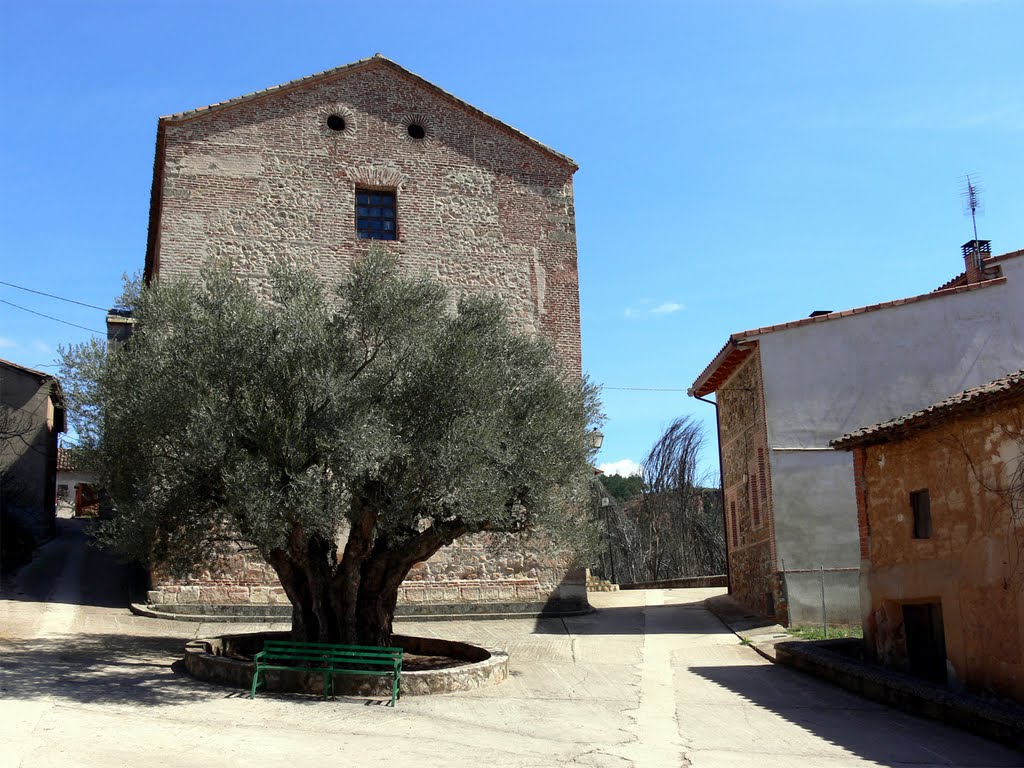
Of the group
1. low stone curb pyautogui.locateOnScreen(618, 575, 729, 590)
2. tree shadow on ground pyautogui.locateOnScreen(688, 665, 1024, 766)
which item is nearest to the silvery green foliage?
tree shadow on ground pyautogui.locateOnScreen(688, 665, 1024, 766)

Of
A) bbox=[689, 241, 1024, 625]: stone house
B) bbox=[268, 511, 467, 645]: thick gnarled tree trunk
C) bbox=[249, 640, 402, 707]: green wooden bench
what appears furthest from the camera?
bbox=[689, 241, 1024, 625]: stone house

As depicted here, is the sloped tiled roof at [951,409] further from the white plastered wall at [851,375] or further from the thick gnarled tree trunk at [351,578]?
the thick gnarled tree trunk at [351,578]

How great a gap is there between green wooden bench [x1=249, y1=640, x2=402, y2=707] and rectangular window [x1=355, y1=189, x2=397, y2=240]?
1043 cm

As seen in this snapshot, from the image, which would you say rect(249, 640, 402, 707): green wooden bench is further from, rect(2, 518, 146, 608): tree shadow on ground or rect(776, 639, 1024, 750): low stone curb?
rect(776, 639, 1024, 750): low stone curb

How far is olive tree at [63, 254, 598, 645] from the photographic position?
11.2 m

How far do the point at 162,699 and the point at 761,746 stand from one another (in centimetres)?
658

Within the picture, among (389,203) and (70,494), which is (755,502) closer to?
(389,203)

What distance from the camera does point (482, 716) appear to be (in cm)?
1063

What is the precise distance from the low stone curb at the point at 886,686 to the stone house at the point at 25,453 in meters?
16.5

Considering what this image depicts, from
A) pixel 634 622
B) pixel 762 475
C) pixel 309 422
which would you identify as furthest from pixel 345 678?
pixel 762 475

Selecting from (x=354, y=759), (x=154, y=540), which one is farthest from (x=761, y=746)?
(x=154, y=540)

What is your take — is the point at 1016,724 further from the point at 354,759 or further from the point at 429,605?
the point at 429,605

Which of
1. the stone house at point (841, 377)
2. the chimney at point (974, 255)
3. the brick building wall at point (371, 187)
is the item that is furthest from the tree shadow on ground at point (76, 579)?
the chimney at point (974, 255)

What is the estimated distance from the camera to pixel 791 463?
17.6m
